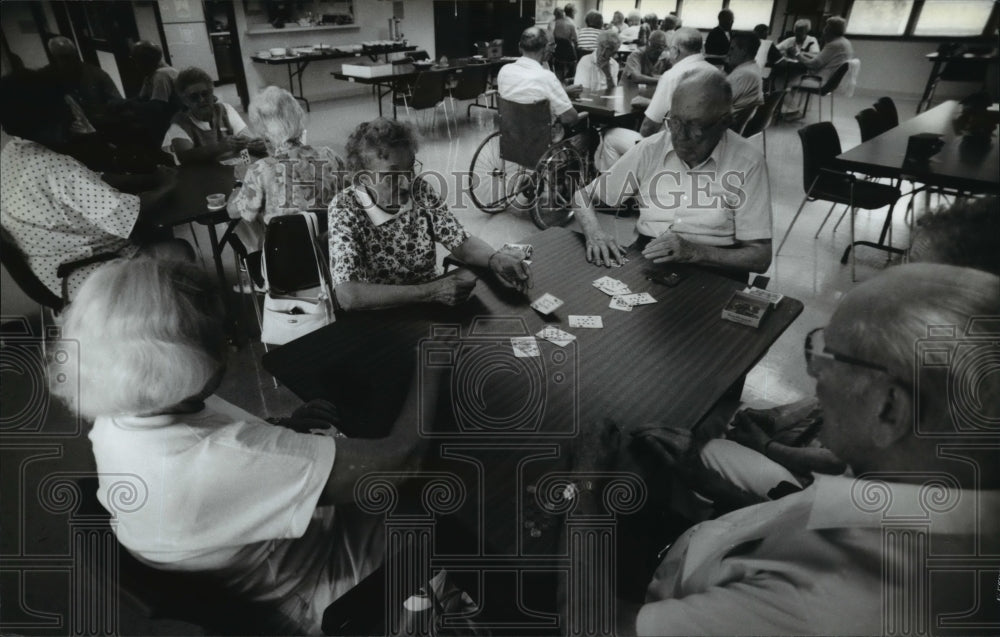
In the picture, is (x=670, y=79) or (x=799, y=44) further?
(x=799, y=44)

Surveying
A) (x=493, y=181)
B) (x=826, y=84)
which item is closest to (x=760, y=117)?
(x=493, y=181)

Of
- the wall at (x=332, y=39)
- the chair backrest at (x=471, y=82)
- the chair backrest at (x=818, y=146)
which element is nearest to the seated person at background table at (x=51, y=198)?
the chair backrest at (x=818, y=146)

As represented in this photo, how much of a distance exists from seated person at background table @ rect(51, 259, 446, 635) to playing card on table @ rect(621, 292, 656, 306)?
1024 millimetres

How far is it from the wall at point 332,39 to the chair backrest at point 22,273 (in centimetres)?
743

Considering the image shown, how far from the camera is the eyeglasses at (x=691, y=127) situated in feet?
7.25

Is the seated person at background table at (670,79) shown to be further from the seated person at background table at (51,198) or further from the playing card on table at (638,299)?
the seated person at background table at (51,198)

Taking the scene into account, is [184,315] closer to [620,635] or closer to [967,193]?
[620,635]

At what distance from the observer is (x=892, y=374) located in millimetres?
777

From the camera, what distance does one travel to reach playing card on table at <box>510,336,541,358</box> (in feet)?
4.99

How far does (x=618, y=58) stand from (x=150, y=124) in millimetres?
9168

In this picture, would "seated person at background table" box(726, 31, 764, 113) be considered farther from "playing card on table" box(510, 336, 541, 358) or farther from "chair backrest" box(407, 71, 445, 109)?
"playing card on table" box(510, 336, 541, 358)

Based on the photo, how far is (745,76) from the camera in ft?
16.9

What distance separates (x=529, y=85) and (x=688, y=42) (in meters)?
2.21

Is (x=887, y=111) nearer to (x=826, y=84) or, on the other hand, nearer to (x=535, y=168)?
(x=535, y=168)
